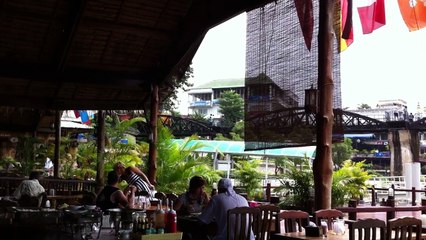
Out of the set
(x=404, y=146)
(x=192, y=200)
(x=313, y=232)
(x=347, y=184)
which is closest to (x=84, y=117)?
(x=347, y=184)

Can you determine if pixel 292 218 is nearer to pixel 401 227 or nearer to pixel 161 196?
pixel 401 227

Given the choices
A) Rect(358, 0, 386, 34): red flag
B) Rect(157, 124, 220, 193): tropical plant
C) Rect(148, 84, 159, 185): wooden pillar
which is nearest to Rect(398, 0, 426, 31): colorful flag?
Rect(358, 0, 386, 34): red flag

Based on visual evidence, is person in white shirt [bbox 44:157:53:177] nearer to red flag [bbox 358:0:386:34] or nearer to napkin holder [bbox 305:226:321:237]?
red flag [bbox 358:0:386:34]

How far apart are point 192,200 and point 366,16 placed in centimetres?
388

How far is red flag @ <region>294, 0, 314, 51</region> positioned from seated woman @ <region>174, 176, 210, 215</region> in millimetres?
2248

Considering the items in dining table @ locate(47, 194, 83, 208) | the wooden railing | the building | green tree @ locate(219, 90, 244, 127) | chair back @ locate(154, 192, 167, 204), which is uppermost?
the building

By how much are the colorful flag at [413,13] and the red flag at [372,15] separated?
29 cm

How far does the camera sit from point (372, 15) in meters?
7.02

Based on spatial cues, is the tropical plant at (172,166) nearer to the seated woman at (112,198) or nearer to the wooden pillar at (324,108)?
the seated woman at (112,198)

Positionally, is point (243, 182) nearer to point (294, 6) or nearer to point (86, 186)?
point (86, 186)

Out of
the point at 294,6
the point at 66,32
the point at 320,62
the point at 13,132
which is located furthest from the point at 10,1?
the point at 13,132

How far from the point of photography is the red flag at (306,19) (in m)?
5.29

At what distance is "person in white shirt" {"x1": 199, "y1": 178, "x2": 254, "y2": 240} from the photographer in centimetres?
450

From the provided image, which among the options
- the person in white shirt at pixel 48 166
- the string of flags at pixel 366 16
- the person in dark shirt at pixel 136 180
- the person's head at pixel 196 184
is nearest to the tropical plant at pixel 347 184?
the string of flags at pixel 366 16
